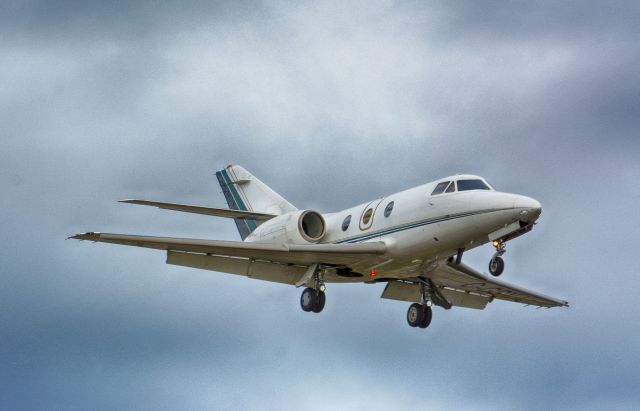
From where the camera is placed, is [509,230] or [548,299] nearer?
[509,230]

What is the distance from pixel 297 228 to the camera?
33188 mm

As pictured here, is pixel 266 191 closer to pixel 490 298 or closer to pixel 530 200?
pixel 490 298

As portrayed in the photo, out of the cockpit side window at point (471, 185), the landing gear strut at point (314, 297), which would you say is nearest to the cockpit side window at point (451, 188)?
the cockpit side window at point (471, 185)

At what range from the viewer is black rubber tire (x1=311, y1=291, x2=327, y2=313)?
3212 centimetres

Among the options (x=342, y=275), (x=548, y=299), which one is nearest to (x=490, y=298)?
(x=548, y=299)

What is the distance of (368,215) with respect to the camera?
106ft

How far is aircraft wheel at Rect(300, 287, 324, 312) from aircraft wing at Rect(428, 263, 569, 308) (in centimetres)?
392

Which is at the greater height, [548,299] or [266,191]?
[266,191]

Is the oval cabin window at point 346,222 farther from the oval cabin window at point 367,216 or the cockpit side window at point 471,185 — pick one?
the cockpit side window at point 471,185

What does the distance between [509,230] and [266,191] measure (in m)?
12.5

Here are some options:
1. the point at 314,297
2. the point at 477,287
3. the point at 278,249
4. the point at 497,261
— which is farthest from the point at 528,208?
the point at 477,287

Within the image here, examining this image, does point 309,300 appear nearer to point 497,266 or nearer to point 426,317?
point 426,317

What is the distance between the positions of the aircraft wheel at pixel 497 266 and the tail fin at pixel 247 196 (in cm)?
1024

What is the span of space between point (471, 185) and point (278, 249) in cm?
609
